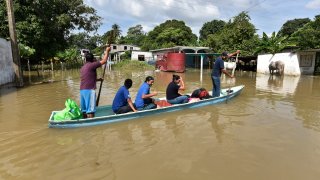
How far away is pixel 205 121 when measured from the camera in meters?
8.34

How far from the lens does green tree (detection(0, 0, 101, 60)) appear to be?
2675cm

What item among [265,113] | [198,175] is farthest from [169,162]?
[265,113]

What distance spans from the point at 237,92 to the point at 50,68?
2697cm

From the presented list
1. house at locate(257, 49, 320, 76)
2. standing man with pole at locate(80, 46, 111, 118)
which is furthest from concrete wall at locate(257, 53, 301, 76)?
standing man with pole at locate(80, 46, 111, 118)

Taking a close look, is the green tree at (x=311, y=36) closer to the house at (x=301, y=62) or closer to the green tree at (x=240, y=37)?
the house at (x=301, y=62)

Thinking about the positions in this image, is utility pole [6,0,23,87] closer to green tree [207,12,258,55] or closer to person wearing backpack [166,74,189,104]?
person wearing backpack [166,74,189,104]

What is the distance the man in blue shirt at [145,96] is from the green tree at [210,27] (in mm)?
66222

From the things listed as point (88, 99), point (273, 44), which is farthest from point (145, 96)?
point (273, 44)

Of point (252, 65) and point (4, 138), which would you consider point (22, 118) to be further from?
point (252, 65)

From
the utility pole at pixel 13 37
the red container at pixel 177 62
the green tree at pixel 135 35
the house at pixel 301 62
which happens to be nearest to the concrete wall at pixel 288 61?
the house at pixel 301 62

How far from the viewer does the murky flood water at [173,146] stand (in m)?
4.95

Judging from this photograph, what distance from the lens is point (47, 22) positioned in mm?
29359

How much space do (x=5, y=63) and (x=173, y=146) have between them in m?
14.6

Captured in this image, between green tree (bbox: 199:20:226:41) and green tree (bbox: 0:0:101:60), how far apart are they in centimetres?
4273
